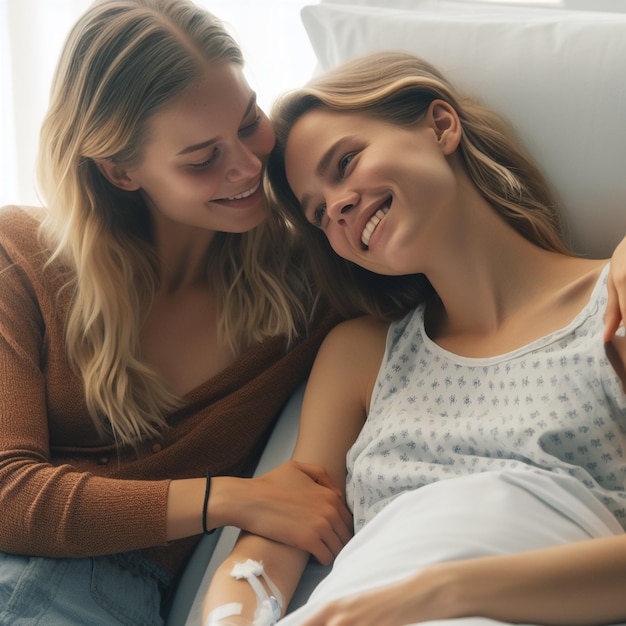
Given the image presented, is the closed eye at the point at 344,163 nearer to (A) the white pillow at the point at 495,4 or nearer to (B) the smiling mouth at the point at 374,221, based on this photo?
(B) the smiling mouth at the point at 374,221

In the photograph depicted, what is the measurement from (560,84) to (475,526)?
2.39 ft

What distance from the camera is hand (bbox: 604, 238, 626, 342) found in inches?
39.9

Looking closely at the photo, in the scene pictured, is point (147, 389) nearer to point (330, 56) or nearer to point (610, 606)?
point (330, 56)

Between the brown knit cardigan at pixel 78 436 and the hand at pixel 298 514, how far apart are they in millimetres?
142

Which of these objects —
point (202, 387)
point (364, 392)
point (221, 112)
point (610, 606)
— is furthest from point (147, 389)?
point (610, 606)

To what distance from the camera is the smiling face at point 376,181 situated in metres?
1.22

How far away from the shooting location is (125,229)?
4.97 feet

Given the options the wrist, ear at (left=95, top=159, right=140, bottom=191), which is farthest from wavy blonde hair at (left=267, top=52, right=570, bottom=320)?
the wrist

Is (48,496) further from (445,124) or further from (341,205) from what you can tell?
(445,124)

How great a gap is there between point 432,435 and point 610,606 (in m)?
0.36

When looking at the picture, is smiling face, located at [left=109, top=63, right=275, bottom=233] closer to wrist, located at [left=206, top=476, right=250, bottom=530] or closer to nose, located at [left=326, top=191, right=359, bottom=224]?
nose, located at [left=326, top=191, right=359, bottom=224]

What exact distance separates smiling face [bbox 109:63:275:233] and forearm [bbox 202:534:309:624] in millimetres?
498

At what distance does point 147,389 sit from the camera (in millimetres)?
1426

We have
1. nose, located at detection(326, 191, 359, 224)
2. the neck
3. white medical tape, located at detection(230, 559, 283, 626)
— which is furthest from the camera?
the neck
